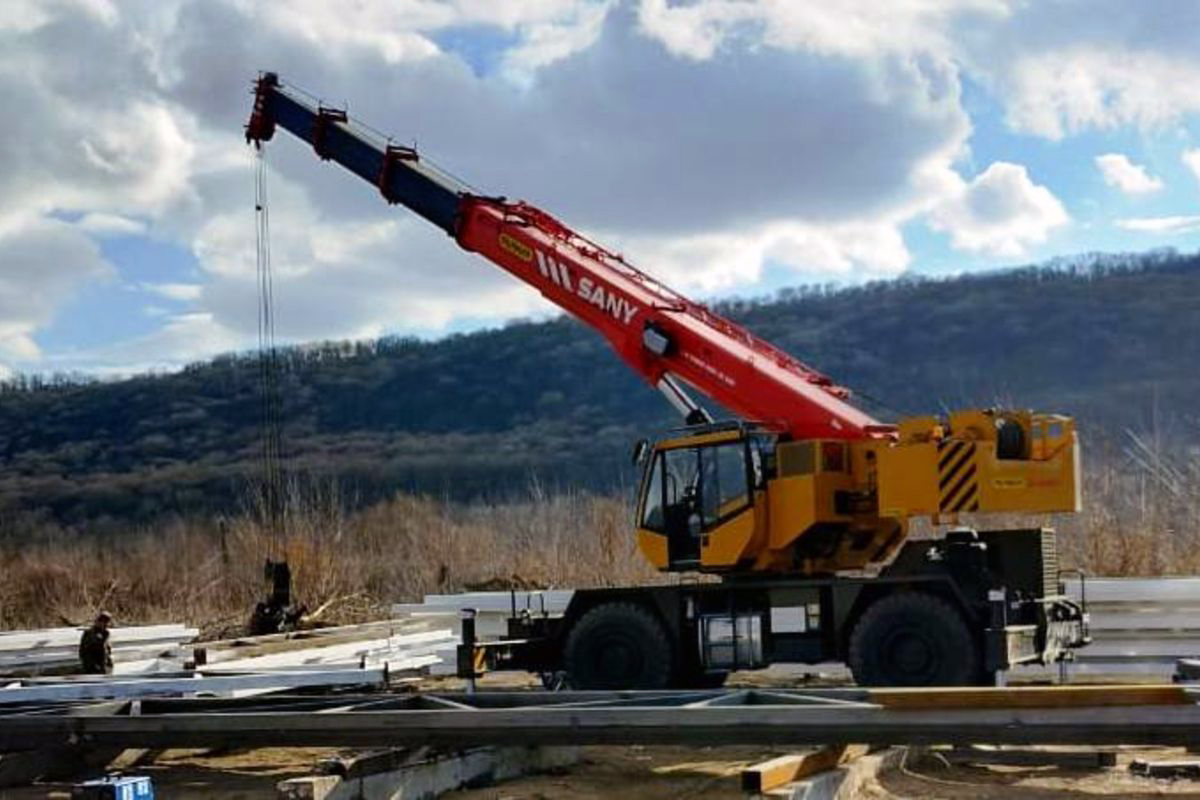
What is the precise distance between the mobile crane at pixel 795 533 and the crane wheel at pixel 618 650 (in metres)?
0.02

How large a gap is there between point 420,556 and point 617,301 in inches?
730

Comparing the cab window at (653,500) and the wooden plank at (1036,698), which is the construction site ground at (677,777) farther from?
the cab window at (653,500)

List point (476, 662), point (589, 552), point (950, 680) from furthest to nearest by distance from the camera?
point (589, 552)
point (476, 662)
point (950, 680)

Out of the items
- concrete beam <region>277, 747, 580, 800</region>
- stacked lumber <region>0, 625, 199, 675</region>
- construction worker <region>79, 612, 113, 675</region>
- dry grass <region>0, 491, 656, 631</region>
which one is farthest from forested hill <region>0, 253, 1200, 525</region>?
concrete beam <region>277, 747, 580, 800</region>

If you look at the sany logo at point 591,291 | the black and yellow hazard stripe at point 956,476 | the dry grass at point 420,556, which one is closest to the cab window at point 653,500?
the sany logo at point 591,291

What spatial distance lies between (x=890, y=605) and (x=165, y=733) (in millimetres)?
6584

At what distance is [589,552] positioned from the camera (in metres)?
30.7

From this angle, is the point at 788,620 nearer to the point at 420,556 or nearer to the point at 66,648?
the point at 66,648

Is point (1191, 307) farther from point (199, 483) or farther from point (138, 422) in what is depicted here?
point (138, 422)

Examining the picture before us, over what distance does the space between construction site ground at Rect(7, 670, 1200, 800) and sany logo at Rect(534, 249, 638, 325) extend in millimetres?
5492

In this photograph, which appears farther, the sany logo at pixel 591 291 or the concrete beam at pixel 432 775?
the sany logo at pixel 591 291

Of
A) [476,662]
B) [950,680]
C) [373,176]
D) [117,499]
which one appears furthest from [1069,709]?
[117,499]

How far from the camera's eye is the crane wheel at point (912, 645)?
46.5 feet

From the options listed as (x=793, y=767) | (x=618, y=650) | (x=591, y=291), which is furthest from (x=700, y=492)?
(x=793, y=767)
